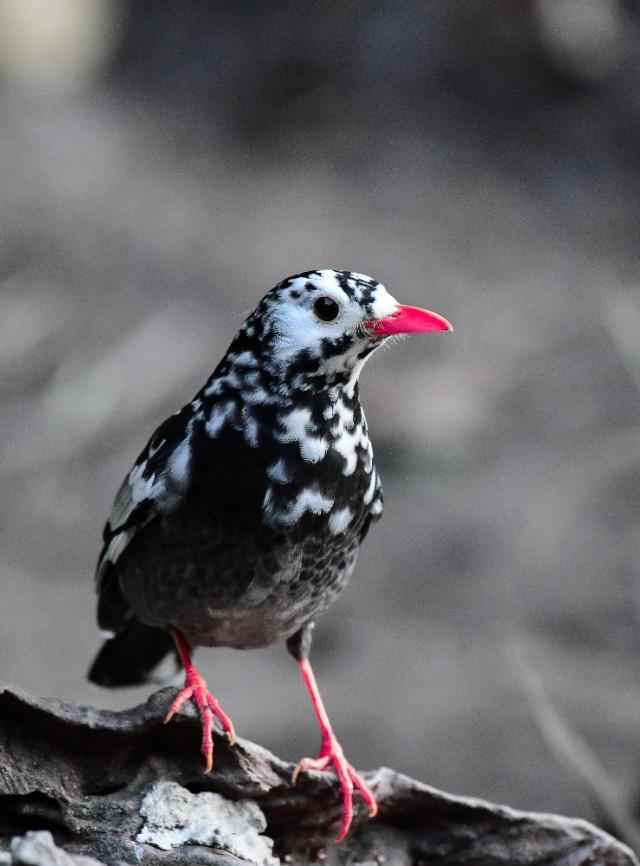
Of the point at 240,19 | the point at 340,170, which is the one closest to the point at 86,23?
the point at 240,19

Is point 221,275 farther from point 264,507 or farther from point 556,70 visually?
point 264,507

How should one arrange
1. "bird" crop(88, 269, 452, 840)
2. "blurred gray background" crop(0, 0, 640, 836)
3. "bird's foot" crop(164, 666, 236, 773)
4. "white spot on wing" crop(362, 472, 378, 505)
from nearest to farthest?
"bird's foot" crop(164, 666, 236, 773), "bird" crop(88, 269, 452, 840), "white spot on wing" crop(362, 472, 378, 505), "blurred gray background" crop(0, 0, 640, 836)

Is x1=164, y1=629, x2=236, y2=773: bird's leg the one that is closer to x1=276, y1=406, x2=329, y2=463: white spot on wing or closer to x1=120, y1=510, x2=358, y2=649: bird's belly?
x1=120, y1=510, x2=358, y2=649: bird's belly

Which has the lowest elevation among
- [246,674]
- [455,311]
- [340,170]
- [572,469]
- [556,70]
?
[246,674]

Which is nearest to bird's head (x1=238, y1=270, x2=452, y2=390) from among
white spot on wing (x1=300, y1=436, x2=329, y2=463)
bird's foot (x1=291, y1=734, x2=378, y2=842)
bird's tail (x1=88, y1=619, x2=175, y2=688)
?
white spot on wing (x1=300, y1=436, x2=329, y2=463)

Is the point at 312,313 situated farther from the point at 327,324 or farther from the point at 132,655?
the point at 132,655

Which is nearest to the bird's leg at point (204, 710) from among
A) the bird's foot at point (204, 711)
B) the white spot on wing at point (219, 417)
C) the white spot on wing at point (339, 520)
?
the bird's foot at point (204, 711)

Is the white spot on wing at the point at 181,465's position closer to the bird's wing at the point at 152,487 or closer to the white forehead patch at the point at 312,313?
the bird's wing at the point at 152,487

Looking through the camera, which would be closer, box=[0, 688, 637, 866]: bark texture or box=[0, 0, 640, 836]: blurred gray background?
box=[0, 688, 637, 866]: bark texture
